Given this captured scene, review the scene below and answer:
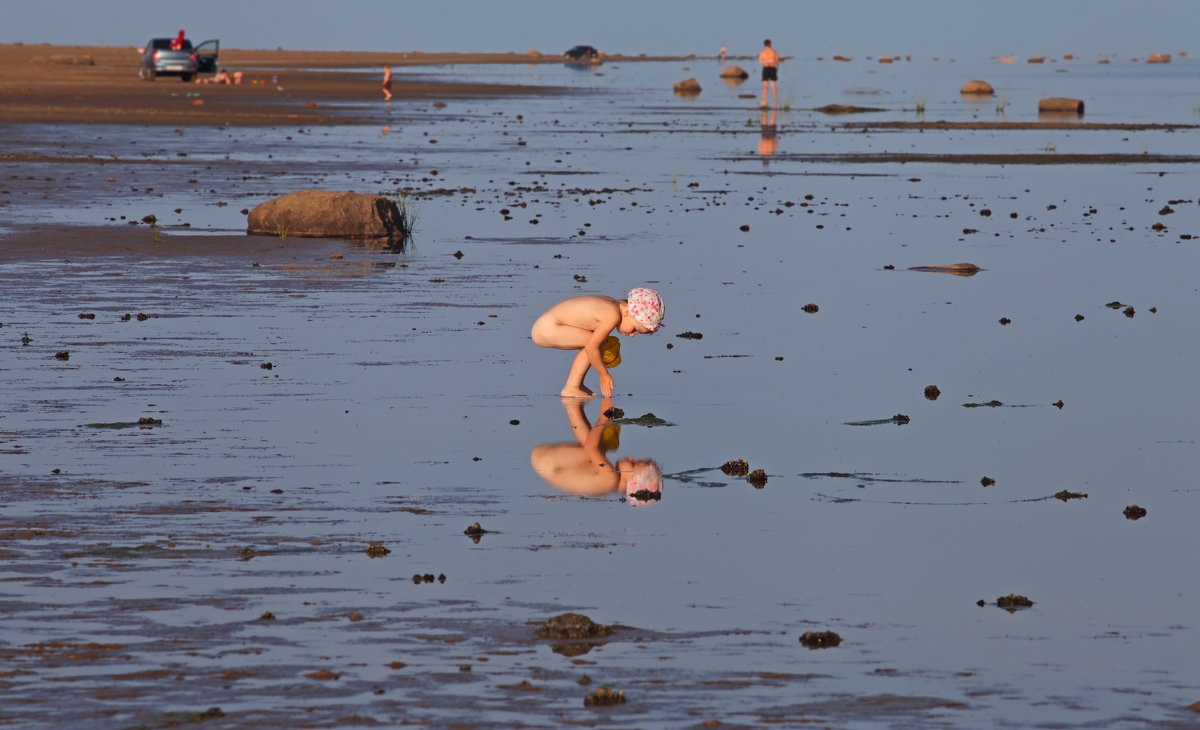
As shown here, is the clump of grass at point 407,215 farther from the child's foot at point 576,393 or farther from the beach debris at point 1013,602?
the beach debris at point 1013,602

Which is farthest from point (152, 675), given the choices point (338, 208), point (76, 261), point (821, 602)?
point (338, 208)

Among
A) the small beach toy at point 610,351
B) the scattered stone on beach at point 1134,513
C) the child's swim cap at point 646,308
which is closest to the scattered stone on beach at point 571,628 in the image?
the scattered stone on beach at point 1134,513

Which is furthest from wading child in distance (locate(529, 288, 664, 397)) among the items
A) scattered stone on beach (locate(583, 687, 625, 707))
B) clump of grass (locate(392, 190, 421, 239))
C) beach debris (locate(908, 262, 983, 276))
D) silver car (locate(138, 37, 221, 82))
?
silver car (locate(138, 37, 221, 82))

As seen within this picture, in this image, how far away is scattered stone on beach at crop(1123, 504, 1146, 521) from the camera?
9680 mm

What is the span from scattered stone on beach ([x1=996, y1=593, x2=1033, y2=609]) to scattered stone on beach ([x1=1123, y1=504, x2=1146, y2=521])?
1.95 m

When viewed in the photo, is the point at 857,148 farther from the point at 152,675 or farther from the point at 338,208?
the point at 152,675

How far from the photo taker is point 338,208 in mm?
23750

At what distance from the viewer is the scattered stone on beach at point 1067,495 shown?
1008 cm

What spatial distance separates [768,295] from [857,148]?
87.3 ft

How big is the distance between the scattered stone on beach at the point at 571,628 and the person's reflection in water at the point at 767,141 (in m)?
32.0

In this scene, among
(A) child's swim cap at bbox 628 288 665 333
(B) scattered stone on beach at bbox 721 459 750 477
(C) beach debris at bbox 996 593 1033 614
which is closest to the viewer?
(C) beach debris at bbox 996 593 1033 614

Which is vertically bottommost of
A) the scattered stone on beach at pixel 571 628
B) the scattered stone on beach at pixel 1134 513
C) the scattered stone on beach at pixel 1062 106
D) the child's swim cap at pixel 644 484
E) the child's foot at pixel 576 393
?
the scattered stone on beach at pixel 571 628

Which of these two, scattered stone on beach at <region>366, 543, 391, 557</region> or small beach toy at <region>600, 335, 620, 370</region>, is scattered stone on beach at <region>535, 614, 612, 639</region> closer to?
scattered stone on beach at <region>366, 543, 391, 557</region>

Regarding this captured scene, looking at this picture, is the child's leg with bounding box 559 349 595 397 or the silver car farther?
the silver car
